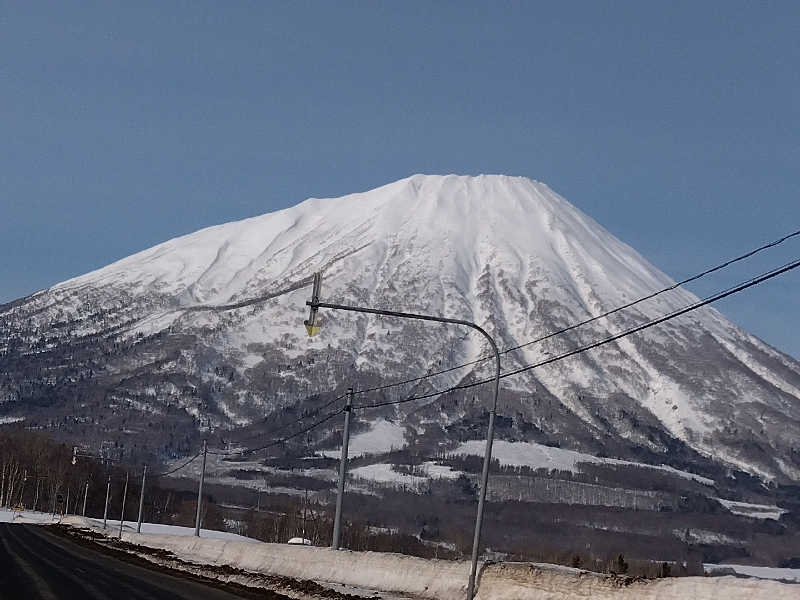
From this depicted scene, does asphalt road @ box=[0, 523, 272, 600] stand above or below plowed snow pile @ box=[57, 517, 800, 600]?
below

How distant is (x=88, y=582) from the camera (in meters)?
43.6

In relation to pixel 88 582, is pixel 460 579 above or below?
above

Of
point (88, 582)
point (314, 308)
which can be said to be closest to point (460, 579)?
point (314, 308)

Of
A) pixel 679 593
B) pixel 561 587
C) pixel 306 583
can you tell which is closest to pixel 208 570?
pixel 306 583

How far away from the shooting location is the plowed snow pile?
103 feet

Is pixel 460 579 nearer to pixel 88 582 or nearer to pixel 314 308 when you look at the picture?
pixel 314 308

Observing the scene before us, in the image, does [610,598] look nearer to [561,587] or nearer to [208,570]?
[561,587]

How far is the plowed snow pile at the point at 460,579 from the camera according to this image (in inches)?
1230

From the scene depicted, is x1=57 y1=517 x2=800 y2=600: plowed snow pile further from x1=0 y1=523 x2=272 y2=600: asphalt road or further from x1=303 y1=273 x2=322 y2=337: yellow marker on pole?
x1=303 y1=273 x2=322 y2=337: yellow marker on pole

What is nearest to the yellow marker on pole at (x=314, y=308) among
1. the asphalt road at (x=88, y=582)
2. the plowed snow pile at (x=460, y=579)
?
the asphalt road at (x=88, y=582)

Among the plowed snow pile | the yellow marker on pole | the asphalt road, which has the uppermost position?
the yellow marker on pole

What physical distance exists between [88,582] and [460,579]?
13.2 m

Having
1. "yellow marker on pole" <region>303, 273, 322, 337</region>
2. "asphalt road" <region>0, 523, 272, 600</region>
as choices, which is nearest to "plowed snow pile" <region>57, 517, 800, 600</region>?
A: "asphalt road" <region>0, 523, 272, 600</region>

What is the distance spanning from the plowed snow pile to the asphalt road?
213 inches
